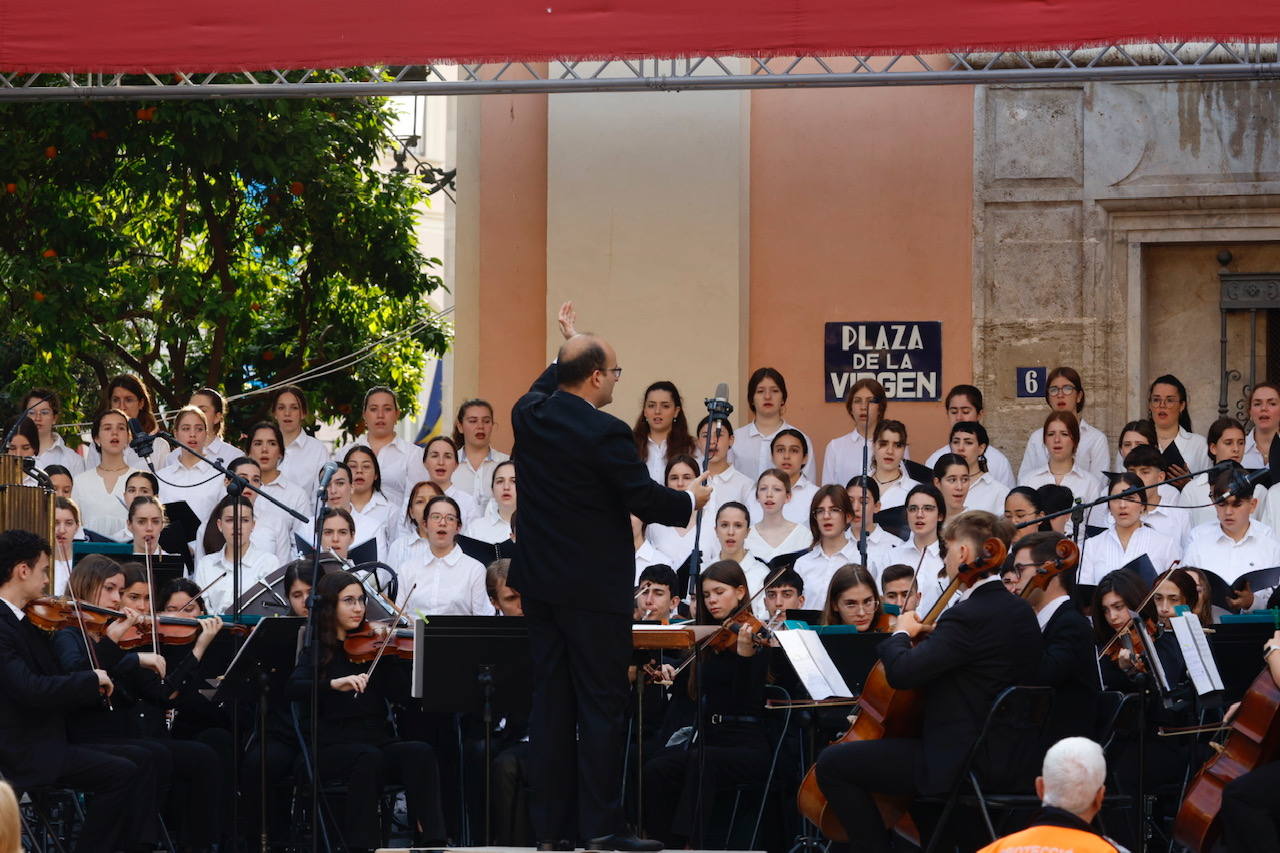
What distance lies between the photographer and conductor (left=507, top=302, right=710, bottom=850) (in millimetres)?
6766

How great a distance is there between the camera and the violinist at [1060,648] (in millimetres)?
7676

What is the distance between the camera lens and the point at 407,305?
59.7 feet

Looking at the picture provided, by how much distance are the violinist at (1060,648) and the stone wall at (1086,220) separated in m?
4.20

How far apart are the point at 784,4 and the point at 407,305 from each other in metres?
9.24

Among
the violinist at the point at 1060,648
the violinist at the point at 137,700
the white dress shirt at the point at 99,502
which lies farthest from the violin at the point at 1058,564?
the white dress shirt at the point at 99,502

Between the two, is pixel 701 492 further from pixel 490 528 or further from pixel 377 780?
pixel 490 528

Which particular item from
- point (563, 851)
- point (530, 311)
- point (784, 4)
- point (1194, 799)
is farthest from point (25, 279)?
point (1194, 799)

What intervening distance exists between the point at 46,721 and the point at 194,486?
9.48ft

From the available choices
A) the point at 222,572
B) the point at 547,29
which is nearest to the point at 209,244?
the point at 222,572

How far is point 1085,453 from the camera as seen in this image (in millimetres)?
10984

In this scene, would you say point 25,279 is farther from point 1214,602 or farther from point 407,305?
point 1214,602

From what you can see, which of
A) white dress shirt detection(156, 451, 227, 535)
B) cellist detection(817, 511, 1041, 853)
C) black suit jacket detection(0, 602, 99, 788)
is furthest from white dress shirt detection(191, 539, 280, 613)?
cellist detection(817, 511, 1041, 853)

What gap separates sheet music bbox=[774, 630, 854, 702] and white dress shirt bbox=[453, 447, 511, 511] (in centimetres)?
329

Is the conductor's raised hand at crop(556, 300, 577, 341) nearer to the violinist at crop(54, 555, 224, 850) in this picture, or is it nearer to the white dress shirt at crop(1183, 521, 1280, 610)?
the violinist at crop(54, 555, 224, 850)
